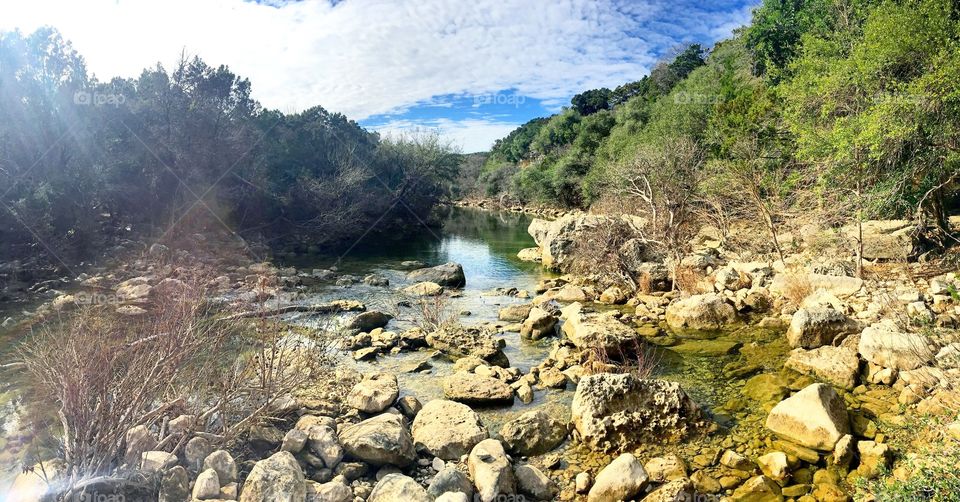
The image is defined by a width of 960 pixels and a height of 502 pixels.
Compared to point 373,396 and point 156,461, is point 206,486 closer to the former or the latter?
point 156,461

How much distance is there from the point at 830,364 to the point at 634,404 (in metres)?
4.08

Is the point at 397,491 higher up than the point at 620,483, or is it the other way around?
the point at 397,491

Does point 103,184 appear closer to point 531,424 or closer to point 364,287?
point 364,287

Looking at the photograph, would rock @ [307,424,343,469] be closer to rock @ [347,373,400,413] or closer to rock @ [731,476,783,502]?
rock @ [347,373,400,413]

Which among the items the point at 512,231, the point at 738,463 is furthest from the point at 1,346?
the point at 512,231

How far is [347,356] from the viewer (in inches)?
466

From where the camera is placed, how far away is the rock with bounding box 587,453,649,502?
6.18 metres

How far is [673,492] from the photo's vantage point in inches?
235

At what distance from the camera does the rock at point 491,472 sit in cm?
618

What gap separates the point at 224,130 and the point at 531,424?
27969mm

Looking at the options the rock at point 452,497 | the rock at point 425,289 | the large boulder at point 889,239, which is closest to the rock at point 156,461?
the rock at point 452,497

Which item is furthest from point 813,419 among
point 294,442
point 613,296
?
point 613,296

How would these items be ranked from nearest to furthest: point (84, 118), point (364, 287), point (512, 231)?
point (364, 287) < point (84, 118) < point (512, 231)

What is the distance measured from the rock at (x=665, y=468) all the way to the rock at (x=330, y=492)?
11.8 ft
